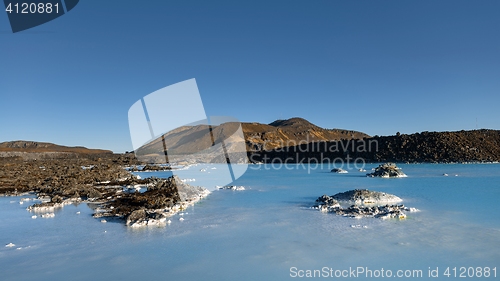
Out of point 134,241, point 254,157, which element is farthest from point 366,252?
point 254,157

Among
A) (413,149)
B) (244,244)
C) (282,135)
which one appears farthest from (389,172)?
(282,135)

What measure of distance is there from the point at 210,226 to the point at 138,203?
4.57 metres

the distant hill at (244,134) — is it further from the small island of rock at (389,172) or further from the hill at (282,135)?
the small island of rock at (389,172)

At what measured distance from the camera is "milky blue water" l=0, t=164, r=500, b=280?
602 cm

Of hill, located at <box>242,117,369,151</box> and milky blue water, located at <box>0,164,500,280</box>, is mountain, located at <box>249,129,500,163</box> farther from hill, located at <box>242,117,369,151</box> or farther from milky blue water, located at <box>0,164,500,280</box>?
milky blue water, located at <box>0,164,500,280</box>

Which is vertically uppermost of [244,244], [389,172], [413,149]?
[413,149]

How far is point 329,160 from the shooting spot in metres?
51.3

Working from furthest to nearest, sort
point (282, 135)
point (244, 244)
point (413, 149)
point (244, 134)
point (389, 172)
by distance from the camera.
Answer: point (282, 135) < point (244, 134) < point (413, 149) < point (389, 172) < point (244, 244)

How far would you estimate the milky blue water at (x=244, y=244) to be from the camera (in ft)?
19.8

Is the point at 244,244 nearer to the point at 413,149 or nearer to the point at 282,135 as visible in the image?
the point at 413,149

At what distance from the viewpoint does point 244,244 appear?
7543 millimetres

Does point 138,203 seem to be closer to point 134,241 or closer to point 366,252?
point 134,241

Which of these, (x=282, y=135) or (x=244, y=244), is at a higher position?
(x=282, y=135)

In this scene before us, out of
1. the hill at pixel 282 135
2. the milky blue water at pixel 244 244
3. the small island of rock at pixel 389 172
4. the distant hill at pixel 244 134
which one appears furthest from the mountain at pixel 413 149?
the milky blue water at pixel 244 244
